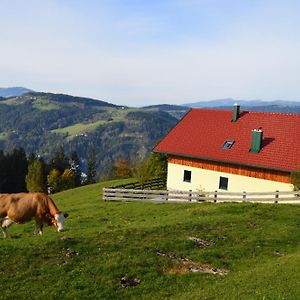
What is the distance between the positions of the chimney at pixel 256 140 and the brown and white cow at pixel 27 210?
23.1 meters

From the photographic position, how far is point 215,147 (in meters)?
40.2

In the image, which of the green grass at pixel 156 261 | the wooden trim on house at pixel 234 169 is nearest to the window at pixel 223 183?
the wooden trim on house at pixel 234 169

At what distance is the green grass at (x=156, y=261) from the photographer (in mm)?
13852

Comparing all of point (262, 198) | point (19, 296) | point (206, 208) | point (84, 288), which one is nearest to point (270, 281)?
point (84, 288)

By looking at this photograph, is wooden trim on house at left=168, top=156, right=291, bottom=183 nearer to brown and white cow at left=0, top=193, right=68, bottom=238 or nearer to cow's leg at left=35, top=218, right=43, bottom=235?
brown and white cow at left=0, top=193, right=68, bottom=238

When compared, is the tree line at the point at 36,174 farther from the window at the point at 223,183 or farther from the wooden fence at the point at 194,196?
the window at the point at 223,183

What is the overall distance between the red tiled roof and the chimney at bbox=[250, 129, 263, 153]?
44 centimetres

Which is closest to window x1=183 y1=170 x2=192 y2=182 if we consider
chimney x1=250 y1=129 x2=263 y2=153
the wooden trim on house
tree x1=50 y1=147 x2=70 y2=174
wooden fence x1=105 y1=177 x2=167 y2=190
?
the wooden trim on house

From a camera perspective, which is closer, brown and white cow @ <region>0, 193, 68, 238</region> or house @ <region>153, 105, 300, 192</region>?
brown and white cow @ <region>0, 193, 68, 238</region>

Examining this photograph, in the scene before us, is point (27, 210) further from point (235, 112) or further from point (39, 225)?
point (235, 112)

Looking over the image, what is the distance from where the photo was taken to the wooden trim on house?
3538cm

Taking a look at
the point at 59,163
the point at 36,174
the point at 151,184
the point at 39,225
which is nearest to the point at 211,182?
the point at 151,184

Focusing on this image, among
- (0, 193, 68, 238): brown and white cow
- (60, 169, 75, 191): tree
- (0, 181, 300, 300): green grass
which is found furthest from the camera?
(60, 169, 75, 191): tree

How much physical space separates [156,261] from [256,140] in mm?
23654
